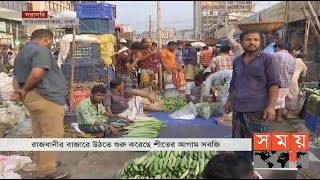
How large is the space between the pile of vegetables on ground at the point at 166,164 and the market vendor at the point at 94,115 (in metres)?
1.78

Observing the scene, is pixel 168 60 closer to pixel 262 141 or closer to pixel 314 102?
pixel 314 102

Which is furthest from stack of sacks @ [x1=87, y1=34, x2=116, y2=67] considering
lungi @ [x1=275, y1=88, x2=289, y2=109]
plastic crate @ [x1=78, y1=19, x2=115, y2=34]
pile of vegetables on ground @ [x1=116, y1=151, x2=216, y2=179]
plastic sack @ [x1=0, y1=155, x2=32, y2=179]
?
pile of vegetables on ground @ [x1=116, y1=151, x2=216, y2=179]

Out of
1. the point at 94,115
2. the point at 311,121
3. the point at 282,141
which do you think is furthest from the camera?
the point at 311,121

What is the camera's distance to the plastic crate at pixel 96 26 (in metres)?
8.79

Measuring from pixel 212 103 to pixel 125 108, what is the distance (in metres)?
1.87

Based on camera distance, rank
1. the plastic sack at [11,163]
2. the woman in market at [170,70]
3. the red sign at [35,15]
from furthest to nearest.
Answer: the woman in market at [170,70], the red sign at [35,15], the plastic sack at [11,163]

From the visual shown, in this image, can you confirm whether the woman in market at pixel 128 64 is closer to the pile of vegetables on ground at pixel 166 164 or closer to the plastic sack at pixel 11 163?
A: the plastic sack at pixel 11 163

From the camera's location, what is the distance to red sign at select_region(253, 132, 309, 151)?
3035mm

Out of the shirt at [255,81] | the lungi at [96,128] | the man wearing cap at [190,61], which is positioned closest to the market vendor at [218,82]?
the lungi at [96,128]

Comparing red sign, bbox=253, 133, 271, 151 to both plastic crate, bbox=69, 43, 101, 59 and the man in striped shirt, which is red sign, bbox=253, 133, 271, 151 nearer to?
plastic crate, bbox=69, 43, 101, 59

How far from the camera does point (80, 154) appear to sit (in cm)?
446

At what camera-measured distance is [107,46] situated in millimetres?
8914

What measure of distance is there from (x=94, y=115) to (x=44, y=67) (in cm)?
200

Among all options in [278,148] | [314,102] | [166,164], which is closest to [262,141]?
[278,148]
